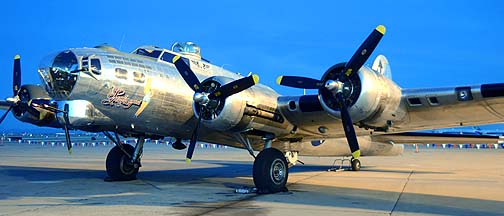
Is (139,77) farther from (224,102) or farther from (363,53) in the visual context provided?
(363,53)

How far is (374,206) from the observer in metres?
9.23

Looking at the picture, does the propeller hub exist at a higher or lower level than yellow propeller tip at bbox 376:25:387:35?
lower

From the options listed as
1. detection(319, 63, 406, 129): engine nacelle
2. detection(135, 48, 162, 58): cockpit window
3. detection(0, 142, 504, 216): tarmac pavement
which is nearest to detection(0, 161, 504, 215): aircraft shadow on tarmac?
detection(0, 142, 504, 216): tarmac pavement

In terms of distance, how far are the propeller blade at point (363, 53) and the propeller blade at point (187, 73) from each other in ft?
11.1

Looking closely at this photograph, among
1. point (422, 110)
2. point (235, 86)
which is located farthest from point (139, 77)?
point (422, 110)

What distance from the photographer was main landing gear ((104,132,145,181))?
46.8ft

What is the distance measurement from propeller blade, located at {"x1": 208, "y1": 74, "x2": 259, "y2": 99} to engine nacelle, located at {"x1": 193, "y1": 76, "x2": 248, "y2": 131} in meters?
0.17

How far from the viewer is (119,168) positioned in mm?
14281

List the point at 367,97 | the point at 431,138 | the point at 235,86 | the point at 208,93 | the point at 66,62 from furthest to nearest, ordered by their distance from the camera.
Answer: the point at 431,138 < the point at 208,93 < the point at 235,86 < the point at 66,62 < the point at 367,97

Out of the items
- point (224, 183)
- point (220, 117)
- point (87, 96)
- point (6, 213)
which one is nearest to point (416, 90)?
point (220, 117)

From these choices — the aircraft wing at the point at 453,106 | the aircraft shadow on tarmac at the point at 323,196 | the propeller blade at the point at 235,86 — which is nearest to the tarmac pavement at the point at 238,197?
the aircraft shadow on tarmac at the point at 323,196

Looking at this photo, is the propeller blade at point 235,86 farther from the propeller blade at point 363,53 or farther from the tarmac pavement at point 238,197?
the tarmac pavement at point 238,197

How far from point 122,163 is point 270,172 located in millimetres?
5008

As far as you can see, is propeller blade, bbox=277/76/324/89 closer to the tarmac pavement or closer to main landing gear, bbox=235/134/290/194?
main landing gear, bbox=235/134/290/194
